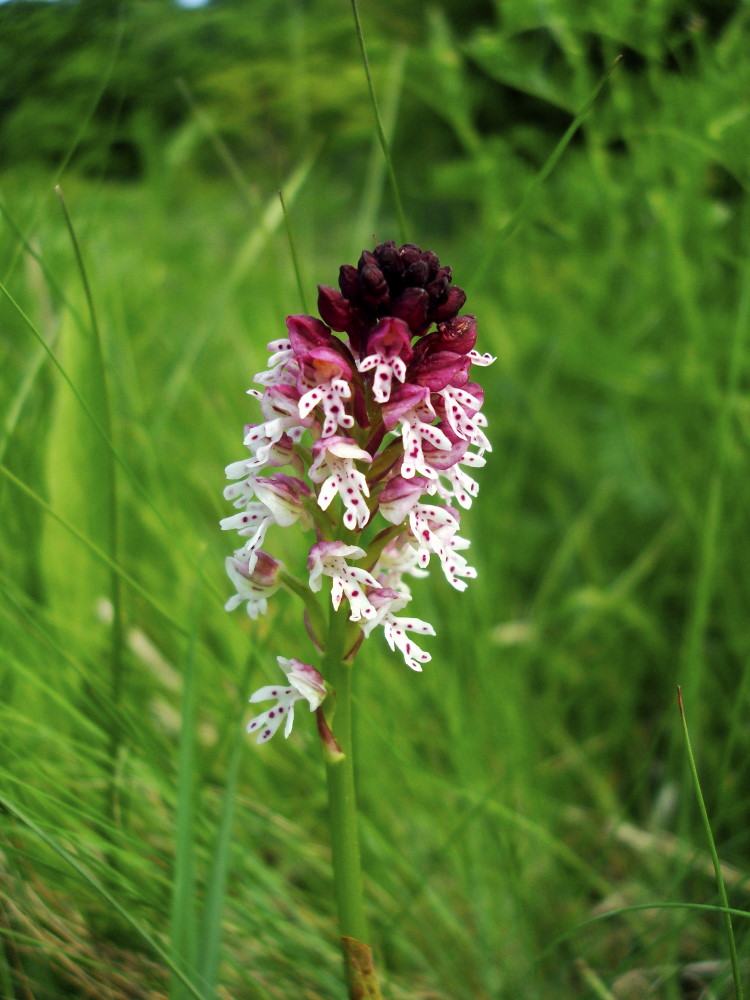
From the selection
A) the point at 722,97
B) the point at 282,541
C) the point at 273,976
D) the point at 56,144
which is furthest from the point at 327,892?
the point at 56,144

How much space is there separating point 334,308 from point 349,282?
0.16 feet

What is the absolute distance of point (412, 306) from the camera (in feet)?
3.95

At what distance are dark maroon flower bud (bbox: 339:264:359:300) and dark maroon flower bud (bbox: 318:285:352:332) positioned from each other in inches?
0.5

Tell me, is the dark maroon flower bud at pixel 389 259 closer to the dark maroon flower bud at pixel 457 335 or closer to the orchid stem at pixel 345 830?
the dark maroon flower bud at pixel 457 335

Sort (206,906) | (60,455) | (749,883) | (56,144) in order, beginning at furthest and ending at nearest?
(56,144), (60,455), (749,883), (206,906)

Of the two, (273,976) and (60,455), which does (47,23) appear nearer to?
(60,455)

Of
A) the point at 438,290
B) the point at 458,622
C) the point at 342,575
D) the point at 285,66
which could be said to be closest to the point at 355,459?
the point at 342,575

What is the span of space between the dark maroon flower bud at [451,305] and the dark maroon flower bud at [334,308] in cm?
14

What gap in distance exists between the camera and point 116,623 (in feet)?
5.59

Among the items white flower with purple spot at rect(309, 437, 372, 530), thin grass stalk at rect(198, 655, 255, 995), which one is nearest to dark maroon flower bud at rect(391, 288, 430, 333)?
white flower with purple spot at rect(309, 437, 372, 530)

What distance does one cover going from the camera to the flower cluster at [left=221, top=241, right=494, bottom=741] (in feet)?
3.95

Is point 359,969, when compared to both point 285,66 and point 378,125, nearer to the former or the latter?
point 378,125

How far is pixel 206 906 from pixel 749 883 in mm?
1509

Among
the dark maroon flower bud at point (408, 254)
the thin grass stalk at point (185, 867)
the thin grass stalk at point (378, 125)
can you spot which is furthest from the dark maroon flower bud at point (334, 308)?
the thin grass stalk at point (185, 867)
